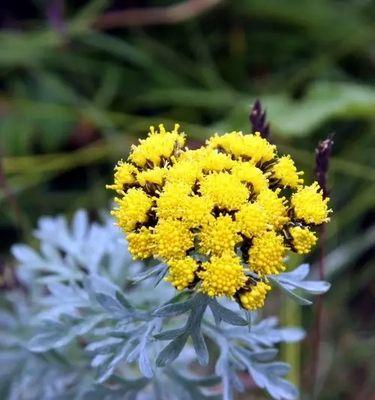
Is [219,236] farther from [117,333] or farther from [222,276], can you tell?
[117,333]

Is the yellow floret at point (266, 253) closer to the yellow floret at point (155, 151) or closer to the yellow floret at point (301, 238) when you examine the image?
the yellow floret at point (301, 238)

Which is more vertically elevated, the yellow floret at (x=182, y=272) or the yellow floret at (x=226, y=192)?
the yellow floret at (x=226, y=192)

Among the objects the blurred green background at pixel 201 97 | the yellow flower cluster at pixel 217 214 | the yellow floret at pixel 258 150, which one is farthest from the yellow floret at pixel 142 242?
the blurred green background at pixel 201 97

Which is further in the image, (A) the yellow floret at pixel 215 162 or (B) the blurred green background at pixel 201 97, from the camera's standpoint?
(B) the blurred green background at pixel 201 97

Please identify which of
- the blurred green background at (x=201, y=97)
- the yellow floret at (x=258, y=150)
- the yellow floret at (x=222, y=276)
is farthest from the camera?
the blurred green background at (x=201, y=97)

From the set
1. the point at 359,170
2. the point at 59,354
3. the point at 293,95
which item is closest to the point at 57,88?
the point at 293,95

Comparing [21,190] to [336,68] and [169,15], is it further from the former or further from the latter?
[336,68]

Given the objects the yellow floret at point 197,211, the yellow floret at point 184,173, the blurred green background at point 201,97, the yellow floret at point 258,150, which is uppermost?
the blurred green background at point 201,97
